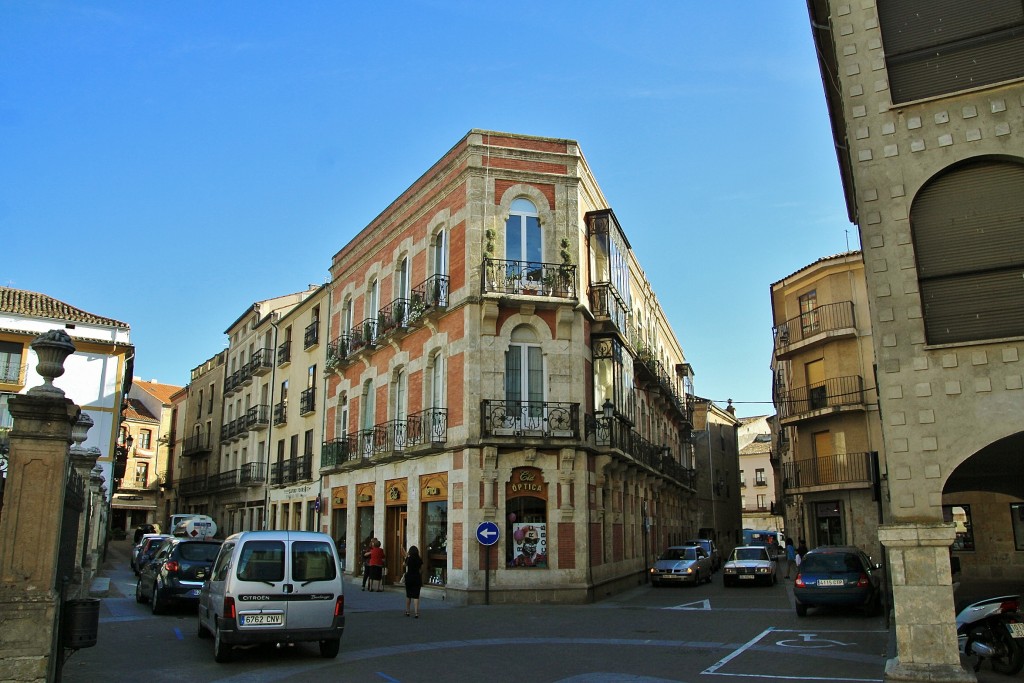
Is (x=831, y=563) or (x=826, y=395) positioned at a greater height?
(x=826, y=395)

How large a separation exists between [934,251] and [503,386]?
14034 mm

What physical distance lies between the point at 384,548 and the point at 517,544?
21.4 ft

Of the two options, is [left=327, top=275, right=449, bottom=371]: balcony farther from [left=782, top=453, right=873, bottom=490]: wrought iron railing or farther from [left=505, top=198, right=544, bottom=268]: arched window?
[left=782, top=453, right=873, bottom=490]: wrought iron railing

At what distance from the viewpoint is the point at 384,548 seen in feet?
86.2

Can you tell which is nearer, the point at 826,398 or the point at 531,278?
Answer: the point at 531,278

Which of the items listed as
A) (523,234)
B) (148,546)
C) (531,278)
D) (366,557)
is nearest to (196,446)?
(148,546)

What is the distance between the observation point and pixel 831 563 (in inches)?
734

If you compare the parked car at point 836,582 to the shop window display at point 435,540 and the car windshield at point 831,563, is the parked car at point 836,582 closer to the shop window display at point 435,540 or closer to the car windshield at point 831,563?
the car windshield at point 831,563

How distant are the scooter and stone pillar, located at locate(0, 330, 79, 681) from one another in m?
10.9

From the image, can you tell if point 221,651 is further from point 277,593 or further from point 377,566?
point 377,566

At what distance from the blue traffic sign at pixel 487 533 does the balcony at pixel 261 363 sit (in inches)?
936

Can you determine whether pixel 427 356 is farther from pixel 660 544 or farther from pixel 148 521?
pixel 148 521

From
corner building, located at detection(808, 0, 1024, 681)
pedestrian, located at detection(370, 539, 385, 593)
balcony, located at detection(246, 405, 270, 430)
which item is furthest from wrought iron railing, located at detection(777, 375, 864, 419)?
balcony, located at detection(246, 405, 270, 430)

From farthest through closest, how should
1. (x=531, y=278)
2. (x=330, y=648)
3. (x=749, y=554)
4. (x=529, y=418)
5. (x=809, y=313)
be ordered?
(x=809, y=313) → (x=749, y=554) → (x=531, y=278) → (x=529, y=418) → (x=330, y=648)
